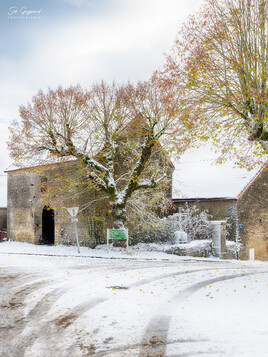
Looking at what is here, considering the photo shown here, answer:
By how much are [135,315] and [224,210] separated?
67.7 ft

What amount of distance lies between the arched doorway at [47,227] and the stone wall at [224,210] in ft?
38.8

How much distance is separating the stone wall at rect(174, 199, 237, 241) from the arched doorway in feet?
38.8

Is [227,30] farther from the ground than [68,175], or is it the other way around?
[227,30]

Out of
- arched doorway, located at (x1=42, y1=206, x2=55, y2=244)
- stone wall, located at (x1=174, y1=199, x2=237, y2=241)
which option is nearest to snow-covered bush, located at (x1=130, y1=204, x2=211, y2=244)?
stone wall, located at (x1=174, y1=199, x2=237, y2=241)

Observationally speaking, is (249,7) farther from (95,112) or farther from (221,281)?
(95,112)

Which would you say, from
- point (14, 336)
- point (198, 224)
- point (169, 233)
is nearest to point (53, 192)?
point (169, 233)

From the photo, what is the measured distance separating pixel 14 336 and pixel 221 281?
5563 millimetres

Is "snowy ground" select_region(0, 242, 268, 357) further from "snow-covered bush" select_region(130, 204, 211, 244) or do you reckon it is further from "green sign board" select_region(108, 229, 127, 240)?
"snow-covered bush" select_region(130, 204, 211, 244)

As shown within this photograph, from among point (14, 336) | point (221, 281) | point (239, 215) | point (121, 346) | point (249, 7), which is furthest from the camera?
point (239, 215)

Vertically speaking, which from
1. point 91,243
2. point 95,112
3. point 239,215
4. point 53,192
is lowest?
point 91,243

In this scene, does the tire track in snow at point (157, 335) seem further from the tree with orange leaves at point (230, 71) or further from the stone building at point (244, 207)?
the stone building at point (244, 207)

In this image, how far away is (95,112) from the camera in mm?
21125

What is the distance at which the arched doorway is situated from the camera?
96.9 feet

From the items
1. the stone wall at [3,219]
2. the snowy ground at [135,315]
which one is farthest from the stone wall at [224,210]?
the stone wall at [3,219]
